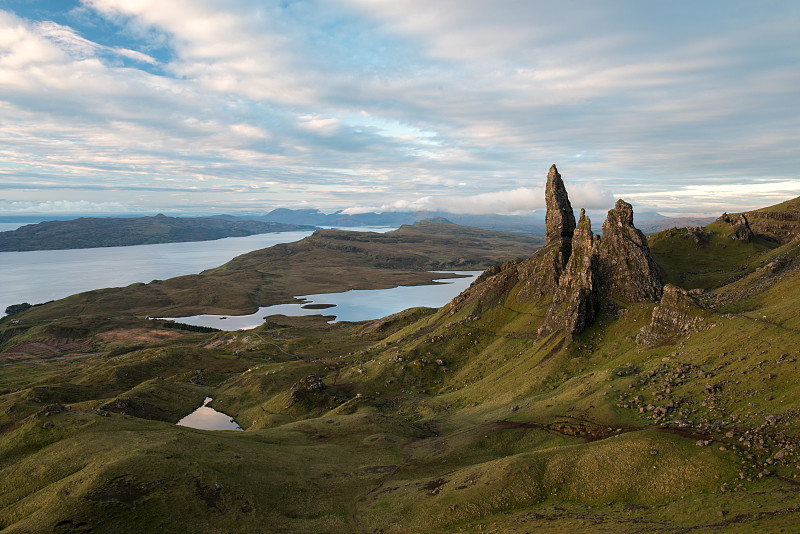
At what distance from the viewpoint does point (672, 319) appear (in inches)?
3093

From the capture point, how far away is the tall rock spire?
137 m

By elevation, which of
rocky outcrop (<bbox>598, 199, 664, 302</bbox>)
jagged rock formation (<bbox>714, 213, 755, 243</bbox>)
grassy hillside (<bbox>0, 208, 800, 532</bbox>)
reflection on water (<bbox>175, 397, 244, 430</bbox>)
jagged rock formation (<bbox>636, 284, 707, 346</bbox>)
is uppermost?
jagged rock formation (<bbox>714, 213, 755, 243</bbox>)

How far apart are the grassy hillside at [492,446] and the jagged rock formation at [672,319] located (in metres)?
0.80

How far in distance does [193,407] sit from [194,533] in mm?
76159

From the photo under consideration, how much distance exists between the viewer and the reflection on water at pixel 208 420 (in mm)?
103019

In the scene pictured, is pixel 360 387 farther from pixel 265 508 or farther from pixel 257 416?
pixel 265 508

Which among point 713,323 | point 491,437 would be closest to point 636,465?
point 491,437

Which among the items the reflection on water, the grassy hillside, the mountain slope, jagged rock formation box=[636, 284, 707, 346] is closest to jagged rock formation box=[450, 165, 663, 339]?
the mountain slope

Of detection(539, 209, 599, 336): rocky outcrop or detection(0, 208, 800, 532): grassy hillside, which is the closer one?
detection(0, 208, 800, 532): grassy hillside

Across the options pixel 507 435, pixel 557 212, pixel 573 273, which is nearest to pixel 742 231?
pixel 557 212

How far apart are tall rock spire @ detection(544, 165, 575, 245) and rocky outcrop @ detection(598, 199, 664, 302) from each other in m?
21.9

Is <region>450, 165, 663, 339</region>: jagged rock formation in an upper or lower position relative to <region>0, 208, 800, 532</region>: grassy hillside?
upper

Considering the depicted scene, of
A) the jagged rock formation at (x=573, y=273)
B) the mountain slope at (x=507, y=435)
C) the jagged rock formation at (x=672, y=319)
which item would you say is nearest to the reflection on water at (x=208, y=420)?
the mountain slope at (x=507, y=435)

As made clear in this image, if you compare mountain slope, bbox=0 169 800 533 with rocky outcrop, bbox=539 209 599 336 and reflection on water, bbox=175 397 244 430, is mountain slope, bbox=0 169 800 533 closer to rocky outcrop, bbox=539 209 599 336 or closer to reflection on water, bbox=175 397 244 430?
rocky outcrop, bbox=539 209 599 336
